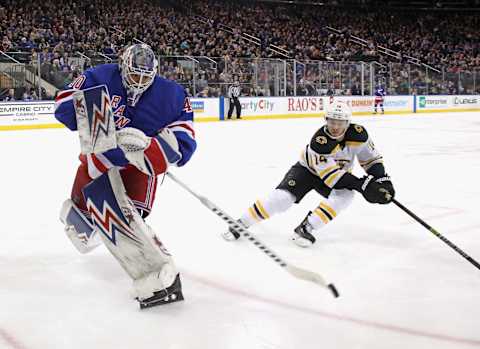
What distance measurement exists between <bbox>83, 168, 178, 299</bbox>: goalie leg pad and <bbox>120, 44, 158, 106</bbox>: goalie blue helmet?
37 cm

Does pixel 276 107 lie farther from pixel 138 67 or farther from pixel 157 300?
pixel 157 300

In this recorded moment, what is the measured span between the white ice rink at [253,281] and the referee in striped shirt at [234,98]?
9.68 m

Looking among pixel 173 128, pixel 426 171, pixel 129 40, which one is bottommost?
pixel 426 171

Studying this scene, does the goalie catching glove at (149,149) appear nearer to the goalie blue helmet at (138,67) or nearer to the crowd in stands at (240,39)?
the goalie blue helmet at (138,67)

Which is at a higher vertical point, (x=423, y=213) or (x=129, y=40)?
(x=129, y=40)

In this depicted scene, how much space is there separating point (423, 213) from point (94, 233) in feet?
7.51

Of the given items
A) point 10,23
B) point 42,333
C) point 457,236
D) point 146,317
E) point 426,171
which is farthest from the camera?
point 10,23

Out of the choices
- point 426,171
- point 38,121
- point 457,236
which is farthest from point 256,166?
point 38,121

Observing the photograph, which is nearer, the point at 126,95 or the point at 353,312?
the point at 353,312

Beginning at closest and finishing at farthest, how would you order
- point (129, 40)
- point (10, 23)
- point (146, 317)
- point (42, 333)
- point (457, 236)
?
point (42, 333), point (146, 317), point (457, 236), point (10, 23), point (129, 40)

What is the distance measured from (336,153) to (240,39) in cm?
1788

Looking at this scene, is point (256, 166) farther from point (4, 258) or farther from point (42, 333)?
point (42, 333)

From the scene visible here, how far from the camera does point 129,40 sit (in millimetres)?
16766

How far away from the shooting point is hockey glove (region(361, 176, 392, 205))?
9.40 feet
